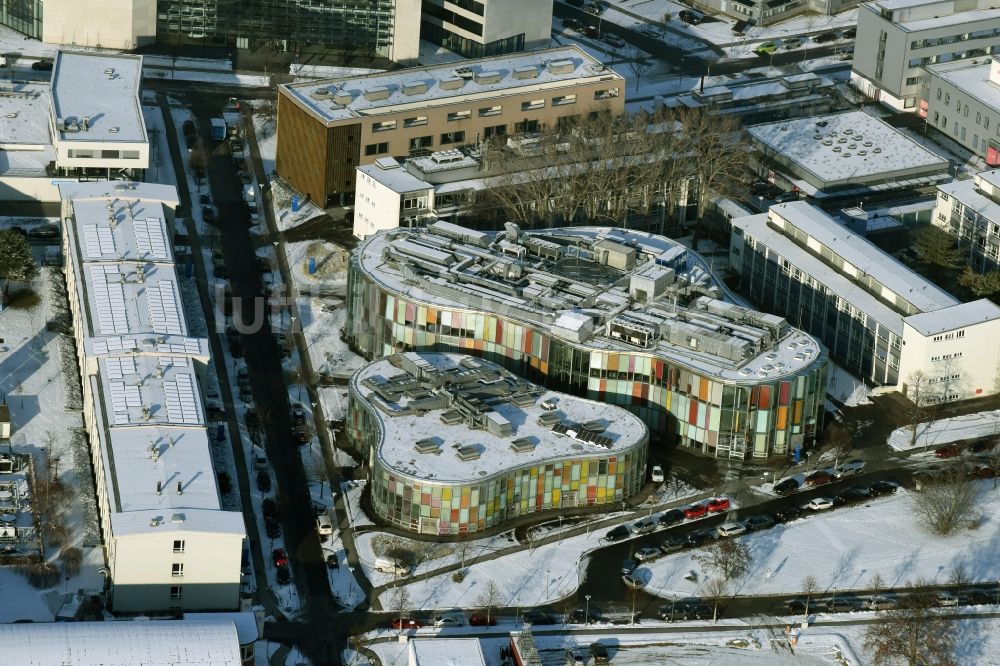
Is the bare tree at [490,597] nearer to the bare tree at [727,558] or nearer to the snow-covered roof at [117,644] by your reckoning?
the bare tree at [727,558]

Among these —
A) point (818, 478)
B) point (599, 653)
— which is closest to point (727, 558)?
point (599, 653)

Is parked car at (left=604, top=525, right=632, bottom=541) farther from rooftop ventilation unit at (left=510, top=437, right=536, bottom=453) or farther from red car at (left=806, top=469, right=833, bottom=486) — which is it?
red car at (left=806, top=469, right=833, bottom=486)

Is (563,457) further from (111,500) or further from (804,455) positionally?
(111,500)

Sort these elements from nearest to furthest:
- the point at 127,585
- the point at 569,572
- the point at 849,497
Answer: the point at 127,585 < the point at 569,572 < the point at 849,497

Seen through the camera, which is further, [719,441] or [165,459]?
[719,441]

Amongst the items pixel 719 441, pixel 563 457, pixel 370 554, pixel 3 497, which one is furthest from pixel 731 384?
pixel 3 497

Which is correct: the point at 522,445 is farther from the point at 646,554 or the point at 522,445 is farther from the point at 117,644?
the point at 117,644

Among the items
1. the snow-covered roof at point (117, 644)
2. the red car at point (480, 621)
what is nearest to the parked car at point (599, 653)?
the red car at point (480, 621)
